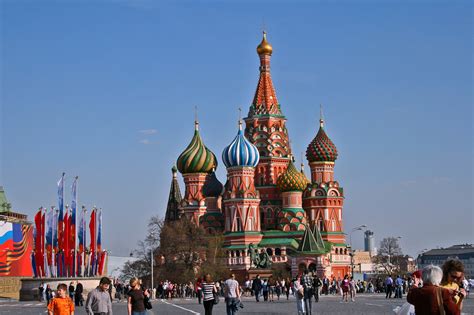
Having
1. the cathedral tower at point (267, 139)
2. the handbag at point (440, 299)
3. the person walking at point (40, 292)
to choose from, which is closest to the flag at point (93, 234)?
the person walking at point (40, 292)

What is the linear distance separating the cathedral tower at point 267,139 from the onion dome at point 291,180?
71.5 inches

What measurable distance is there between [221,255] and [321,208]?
456 inches

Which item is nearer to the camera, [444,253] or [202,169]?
[202,169]

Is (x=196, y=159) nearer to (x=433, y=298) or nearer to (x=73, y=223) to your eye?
(x=73, y=223)

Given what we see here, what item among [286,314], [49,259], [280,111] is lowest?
[286,314]

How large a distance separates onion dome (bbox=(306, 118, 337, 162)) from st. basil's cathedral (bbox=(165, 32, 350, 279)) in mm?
59

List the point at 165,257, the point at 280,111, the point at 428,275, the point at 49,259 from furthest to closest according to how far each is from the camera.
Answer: the point at 280,111
the point at 165,257
the point at 49,259
the point at 428,275

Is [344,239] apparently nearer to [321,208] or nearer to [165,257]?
[321,208]

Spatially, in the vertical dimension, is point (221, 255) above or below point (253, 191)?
below

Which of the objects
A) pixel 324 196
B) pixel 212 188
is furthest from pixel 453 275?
pixel 212 188

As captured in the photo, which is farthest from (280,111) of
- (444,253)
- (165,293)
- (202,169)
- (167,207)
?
(444,253)

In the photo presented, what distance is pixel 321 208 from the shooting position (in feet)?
294

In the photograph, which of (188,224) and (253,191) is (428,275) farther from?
(253,191)

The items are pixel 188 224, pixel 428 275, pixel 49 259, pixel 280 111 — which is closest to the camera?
pixel 428 275
